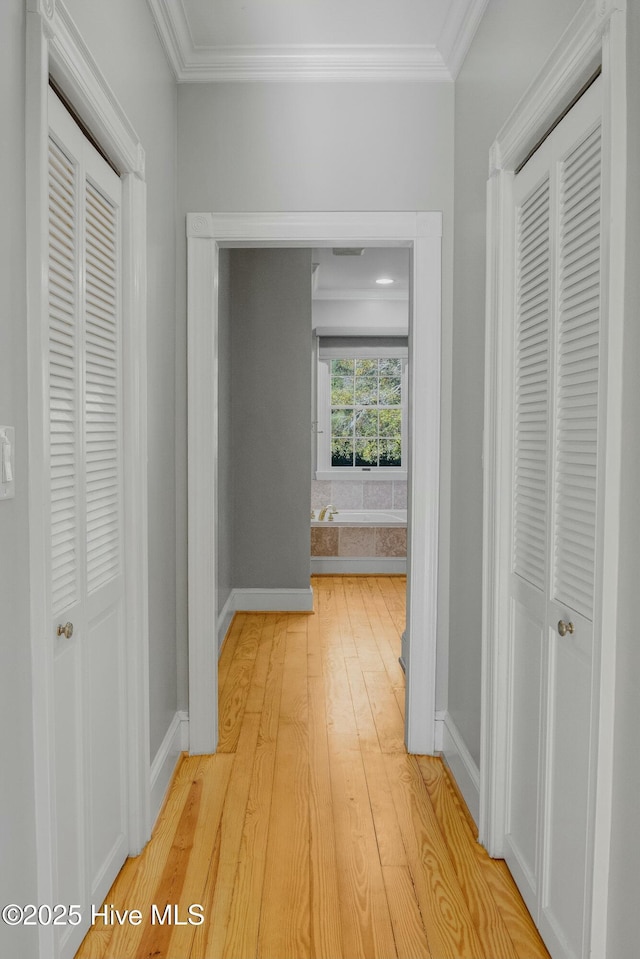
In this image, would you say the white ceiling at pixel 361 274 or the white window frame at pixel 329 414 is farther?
the white window frame at pixel 329 414

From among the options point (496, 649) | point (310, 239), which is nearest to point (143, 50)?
point (310, 239)

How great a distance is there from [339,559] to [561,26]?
17.1ft

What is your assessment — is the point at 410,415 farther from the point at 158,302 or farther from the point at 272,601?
the point at 272,601

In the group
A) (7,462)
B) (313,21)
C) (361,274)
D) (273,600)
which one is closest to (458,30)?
(313,21)

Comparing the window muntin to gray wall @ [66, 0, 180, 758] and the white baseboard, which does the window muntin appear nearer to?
the white baseboard

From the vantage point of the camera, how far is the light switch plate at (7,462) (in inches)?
46.8

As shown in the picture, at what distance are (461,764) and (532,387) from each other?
4.64 feet

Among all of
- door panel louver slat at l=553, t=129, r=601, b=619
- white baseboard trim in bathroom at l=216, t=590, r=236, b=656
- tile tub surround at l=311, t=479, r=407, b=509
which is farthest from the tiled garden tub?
door panel louver slat at l=553, t=129, r=601, b=619

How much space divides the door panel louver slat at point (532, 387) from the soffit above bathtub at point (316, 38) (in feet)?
3.06

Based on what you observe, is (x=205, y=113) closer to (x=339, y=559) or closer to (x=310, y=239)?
(x=310, y=239)

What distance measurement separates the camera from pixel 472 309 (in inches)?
96.0

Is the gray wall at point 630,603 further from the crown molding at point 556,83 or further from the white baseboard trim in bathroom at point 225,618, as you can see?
the white baseboard trim in bathroom at point 225,618

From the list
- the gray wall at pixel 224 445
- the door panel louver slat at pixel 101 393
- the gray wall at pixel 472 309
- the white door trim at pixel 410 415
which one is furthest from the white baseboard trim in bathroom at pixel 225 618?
the door panel louver slat at pixel 101 393

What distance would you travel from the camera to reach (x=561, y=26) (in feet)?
5.16
